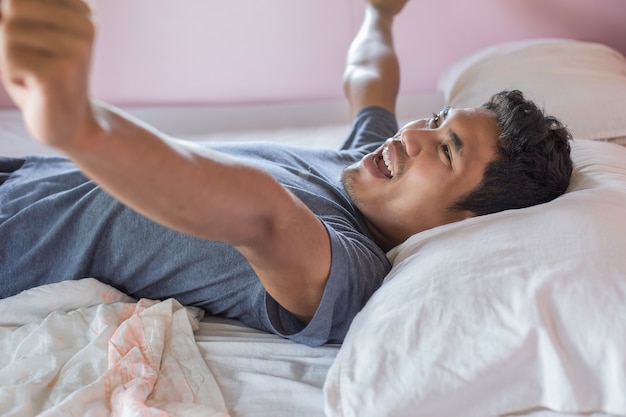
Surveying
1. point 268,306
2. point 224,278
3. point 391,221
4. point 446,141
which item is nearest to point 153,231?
point 224,278

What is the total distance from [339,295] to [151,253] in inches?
14.0

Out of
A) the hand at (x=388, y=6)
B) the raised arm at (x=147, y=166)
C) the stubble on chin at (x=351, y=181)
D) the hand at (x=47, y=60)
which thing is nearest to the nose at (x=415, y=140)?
the stubble on chin at (x=351, y=181)

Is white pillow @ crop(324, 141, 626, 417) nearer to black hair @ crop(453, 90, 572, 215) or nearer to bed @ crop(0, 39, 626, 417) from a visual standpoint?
bed @ crop(0, 39, 626, 417)

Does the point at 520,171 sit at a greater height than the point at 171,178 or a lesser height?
lesser

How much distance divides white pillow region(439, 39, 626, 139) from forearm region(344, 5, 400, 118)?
0.59ft

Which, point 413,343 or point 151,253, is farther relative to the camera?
point 151,253

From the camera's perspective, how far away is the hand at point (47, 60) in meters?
0.49

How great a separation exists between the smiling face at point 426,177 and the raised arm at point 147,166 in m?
0.31

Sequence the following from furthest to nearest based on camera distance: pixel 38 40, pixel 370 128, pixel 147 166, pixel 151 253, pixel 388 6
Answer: pixel 388 6
pixel 370 128
pixel 151 253
pixel 147 166
pixel 38 40

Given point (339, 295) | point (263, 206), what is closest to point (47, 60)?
point (263, 206)

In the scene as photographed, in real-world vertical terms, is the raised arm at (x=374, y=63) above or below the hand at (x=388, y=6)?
below

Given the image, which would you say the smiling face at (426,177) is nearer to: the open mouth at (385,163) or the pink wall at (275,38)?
the open mouth at (385,163)

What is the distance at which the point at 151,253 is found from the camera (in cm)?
104

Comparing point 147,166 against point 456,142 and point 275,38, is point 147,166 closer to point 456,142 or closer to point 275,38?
point 456,142
